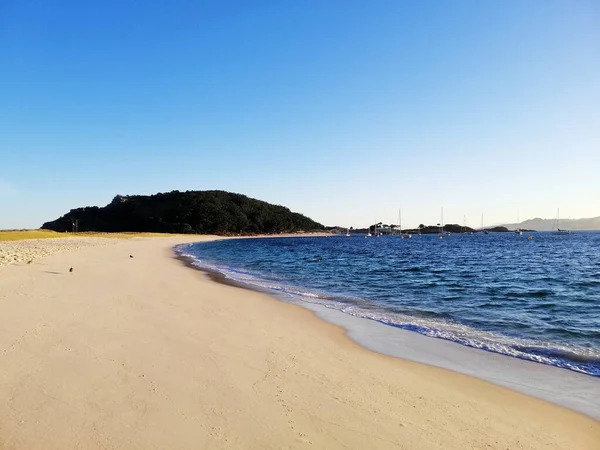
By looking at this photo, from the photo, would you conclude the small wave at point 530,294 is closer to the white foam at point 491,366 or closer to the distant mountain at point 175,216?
the white foam at point 491,366

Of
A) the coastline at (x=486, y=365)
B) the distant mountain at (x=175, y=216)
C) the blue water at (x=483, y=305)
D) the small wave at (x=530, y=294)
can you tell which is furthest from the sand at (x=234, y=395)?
the distant mountain at (x=175, y=216)

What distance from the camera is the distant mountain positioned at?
166 metres

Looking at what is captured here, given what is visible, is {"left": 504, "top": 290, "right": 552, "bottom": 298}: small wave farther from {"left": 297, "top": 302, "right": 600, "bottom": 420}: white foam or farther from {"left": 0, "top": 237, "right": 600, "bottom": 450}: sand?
{"left": 0, "top": 237, "right": 600, "bottom": 450}: sand

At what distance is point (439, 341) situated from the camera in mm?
9797

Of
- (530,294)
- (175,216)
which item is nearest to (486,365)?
(530,294)

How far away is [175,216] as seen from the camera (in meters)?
168

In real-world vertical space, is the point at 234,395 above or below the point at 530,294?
above

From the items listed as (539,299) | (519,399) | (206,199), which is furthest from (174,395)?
(206,199)

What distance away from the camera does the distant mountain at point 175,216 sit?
16575cm

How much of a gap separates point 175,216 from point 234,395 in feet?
562

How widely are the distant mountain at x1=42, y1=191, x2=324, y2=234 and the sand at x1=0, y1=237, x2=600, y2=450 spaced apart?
154 m

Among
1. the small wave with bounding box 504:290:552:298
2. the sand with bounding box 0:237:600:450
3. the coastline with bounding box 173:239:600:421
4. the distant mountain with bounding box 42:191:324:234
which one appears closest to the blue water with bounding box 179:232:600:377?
the small wave with bounding box 504:290:552:298

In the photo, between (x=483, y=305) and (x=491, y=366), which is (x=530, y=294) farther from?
(x=491, y=366)

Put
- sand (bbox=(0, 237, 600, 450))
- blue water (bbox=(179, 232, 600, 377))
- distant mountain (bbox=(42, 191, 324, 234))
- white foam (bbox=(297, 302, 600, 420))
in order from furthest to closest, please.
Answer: distant mountain (bbox=(42, 191, 324, 234))
blue water (bbox=(179, 232, 600, 377))
white foam (bbox=(297, 302, 600, 420))
sand (bbox=(0, 237, 600, 450))
